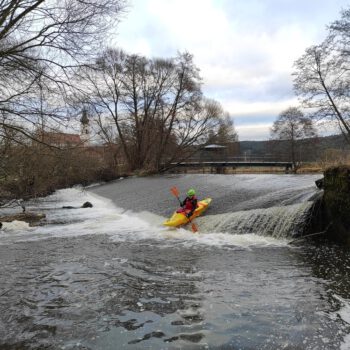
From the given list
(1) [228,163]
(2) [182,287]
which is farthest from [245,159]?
(2) [182,287]

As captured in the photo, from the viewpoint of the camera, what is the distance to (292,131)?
1938 inches

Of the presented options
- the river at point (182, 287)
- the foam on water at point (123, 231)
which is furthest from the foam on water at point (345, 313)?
the foam on water at point (123, 231)

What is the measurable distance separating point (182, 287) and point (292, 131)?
45.0 meters

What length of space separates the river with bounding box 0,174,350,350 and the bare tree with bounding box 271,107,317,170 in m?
35.3

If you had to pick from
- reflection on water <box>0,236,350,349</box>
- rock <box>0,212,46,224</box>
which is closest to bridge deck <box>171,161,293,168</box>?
rock <box>0,212,46,224</box>

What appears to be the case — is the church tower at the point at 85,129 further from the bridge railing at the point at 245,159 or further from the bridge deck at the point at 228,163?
the bridge railing at the point at 245,159

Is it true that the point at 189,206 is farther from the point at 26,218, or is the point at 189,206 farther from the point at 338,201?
the point at 26,218

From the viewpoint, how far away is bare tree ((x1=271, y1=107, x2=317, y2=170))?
47000mm

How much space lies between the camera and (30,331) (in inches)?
211

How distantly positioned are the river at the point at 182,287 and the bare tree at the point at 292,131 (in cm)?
3535

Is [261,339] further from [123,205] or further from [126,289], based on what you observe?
[123,205]

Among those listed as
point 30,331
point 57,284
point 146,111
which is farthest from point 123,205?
point 146,111

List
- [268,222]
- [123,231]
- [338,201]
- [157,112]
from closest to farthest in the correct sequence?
[338,201], [268,222], [123,231], [157,112]

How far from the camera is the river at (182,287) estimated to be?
16.7 ft
